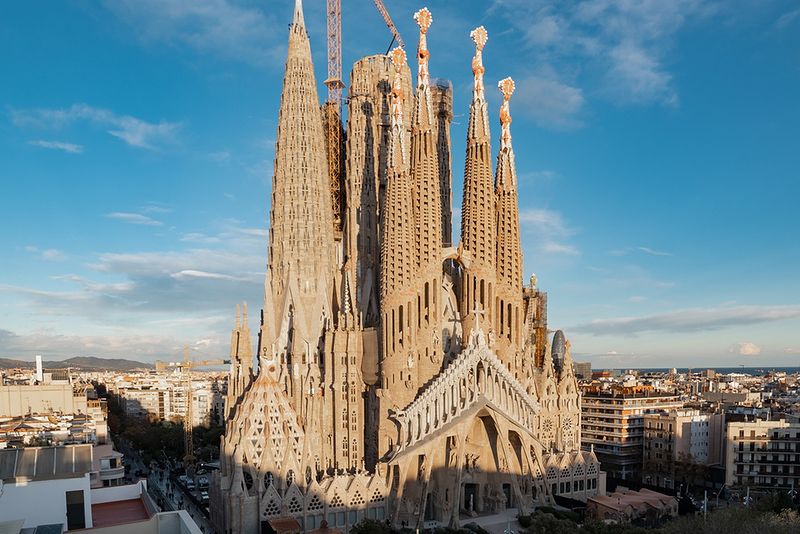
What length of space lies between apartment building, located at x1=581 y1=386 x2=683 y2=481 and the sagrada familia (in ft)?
48.3

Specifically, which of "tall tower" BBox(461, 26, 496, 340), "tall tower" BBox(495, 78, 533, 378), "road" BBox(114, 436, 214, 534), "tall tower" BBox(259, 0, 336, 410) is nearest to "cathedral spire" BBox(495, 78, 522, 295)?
"tall tower" BBox(495, 78, 533, 378)

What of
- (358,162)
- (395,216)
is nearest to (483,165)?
(395,216)

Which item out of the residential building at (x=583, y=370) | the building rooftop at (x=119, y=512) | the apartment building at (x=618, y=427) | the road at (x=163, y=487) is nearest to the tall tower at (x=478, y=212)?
the road at (x=163, y=487)

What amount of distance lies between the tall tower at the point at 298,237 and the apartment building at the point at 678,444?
109ft

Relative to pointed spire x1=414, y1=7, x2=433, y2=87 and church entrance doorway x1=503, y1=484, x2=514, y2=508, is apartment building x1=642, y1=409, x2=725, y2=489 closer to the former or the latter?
church entrance doorway x1=503, y1=484, x2=514, y2=508

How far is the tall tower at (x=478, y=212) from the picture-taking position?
3928 centimetres

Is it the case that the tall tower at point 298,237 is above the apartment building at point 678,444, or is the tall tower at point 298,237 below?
above

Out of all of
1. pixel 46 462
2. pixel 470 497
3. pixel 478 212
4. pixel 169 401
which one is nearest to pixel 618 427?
pixel 470 497

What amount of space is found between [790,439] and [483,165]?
33.2 m

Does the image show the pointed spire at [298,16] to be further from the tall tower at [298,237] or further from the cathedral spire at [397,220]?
the cathedral spire at [397,220]

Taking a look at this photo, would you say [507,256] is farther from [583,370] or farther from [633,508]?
[583,370]

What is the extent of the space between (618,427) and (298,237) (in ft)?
118

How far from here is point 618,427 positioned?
5953cm

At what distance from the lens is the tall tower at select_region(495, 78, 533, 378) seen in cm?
4025
